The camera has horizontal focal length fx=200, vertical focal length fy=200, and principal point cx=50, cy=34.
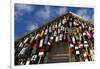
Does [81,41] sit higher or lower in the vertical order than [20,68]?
higher

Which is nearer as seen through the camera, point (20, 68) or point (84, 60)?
point (20, 68)

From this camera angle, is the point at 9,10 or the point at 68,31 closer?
the point at 9,10

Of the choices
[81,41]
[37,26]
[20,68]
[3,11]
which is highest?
[3,11]

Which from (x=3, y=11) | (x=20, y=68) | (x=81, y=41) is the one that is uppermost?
(x=3, y=11)

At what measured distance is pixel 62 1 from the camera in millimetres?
1889

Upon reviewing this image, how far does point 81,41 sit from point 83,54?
0.13 m

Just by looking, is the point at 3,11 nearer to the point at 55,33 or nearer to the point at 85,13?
the point at 55,33

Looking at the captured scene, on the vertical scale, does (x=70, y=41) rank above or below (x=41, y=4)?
below

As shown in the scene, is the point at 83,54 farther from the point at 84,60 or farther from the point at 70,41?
the point at 70,41

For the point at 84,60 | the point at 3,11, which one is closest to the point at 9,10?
the point at 3,11

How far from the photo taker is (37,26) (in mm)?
1816

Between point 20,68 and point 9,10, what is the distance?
1.69 feet

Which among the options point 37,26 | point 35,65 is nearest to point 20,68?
point 35,65

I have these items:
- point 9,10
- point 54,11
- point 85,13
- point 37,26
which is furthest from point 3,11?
point 85,13
